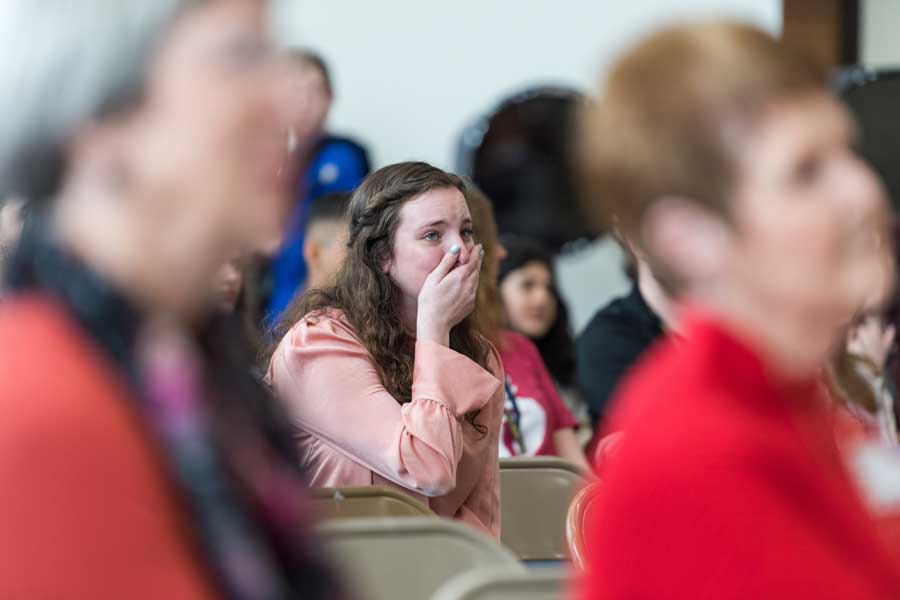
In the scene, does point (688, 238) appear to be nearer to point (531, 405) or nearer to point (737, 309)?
point (737, 309)

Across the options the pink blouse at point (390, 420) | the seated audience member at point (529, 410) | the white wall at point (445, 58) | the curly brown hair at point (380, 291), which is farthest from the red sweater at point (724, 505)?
the white wall at point (445, 58)

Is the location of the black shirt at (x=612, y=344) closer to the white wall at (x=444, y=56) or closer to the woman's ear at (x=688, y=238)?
the white wall at (x=444, y=56)

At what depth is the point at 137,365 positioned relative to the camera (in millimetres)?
818

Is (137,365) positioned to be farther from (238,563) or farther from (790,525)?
(790,525)

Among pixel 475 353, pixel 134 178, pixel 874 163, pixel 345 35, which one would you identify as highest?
pixel 134 178

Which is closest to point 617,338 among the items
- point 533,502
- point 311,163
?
point 533,502

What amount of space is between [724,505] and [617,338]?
2299mm

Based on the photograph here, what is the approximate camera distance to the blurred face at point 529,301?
4.14m

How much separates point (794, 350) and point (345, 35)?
4132mm

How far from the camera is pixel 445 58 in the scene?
4.96m

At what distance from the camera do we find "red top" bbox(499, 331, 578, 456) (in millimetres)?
3273

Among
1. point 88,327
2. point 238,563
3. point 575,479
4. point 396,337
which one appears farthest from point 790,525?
point 575,479

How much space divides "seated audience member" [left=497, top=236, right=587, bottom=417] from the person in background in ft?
1.88

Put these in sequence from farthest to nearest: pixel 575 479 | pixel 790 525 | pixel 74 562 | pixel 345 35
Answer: pixel 345 35, pixel 575 479, pixel 790 525, pixel 74 562
